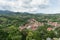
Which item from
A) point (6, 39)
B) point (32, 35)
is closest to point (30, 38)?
point (32, 35)

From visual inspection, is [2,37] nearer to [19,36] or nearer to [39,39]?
[19,36]

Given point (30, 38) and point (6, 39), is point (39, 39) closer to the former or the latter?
point (30, 38)

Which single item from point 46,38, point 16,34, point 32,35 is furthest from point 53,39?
point 16,34

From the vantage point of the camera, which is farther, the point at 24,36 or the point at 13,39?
the point at 24,36

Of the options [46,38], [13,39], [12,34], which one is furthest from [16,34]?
[46,38]

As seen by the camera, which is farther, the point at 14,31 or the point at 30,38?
the point at 14,31

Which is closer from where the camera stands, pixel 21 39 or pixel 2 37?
pixel 21 39

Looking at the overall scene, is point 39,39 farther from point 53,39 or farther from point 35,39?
point 53,39
